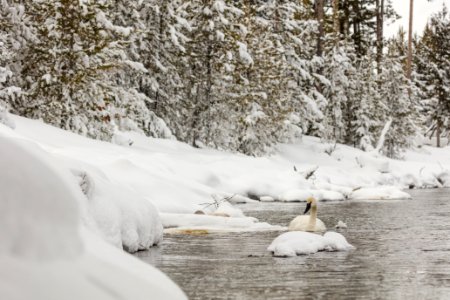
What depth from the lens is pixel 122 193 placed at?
9.11m

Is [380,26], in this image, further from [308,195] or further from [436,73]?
[308,195]

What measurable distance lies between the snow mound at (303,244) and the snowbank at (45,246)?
16.8ft

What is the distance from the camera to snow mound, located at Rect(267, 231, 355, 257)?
8.91m

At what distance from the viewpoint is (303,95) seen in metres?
34.8

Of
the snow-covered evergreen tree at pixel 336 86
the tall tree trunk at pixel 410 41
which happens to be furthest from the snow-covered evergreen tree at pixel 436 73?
the snow-covered evergreen tree at pixel 336 86

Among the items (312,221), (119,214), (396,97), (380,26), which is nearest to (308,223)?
(312,221)

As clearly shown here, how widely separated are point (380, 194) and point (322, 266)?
42.6 feet

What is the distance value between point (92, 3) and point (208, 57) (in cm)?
867

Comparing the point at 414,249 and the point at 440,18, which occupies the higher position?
the point at 440,18

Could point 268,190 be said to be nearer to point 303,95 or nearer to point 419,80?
point 303,95

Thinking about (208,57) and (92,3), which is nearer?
(92,3)

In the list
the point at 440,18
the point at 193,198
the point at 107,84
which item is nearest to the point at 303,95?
the point at 107,84

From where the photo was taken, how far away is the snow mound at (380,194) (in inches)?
805

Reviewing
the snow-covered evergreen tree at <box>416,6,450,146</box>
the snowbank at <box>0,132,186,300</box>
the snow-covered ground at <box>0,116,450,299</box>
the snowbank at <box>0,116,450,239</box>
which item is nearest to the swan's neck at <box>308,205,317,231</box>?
the snow-covered ground at <box>0,116,450,299</box>
